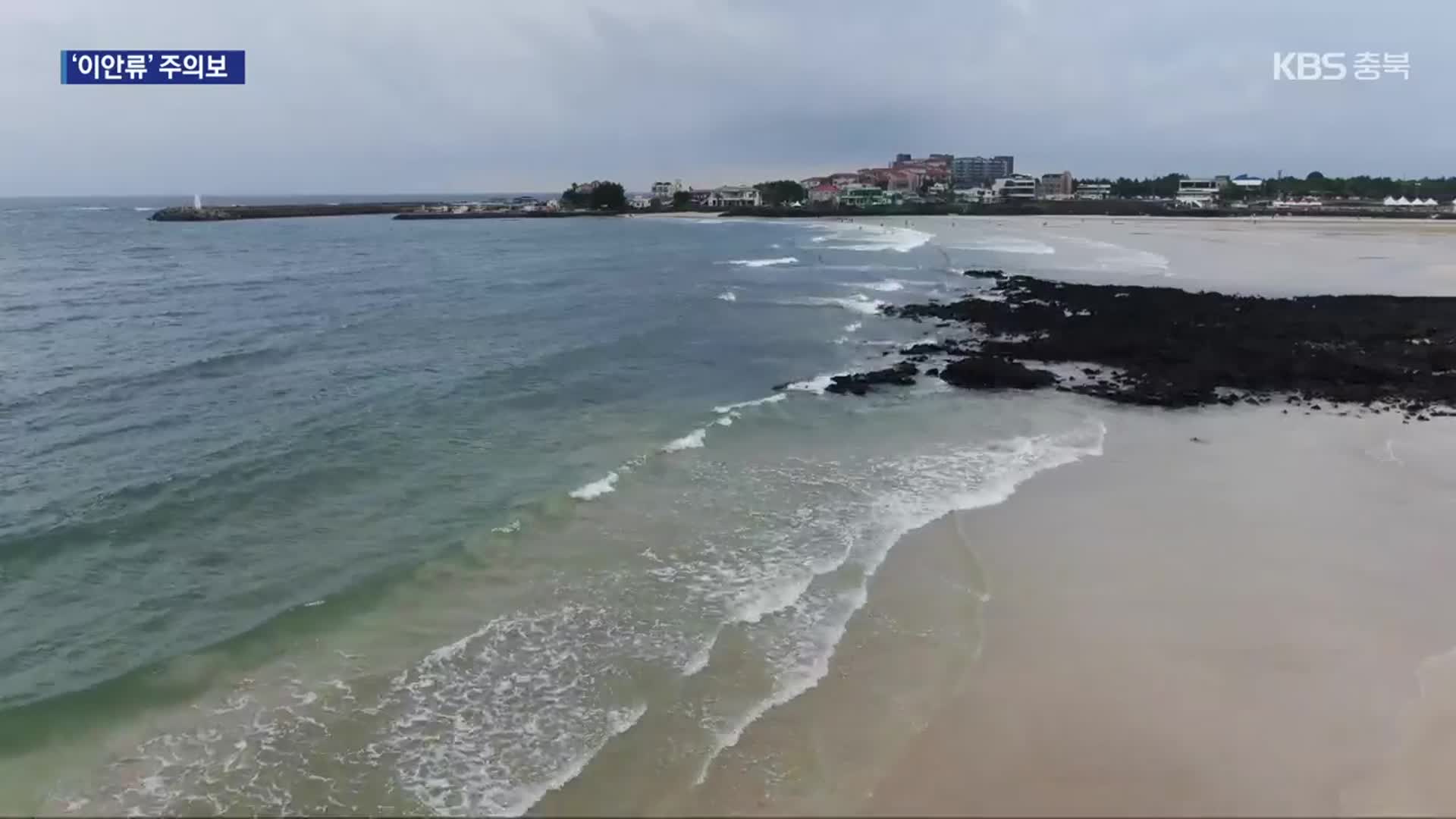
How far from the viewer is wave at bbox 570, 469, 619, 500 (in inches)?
492

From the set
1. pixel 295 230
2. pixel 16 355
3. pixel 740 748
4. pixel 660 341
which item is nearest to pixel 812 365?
pixel 660 341

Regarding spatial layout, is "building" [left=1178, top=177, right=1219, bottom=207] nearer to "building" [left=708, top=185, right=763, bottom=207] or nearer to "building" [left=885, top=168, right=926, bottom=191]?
"building" [left=885, top=168, right=926, bottom=191]

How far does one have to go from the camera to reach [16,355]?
22.6 metres

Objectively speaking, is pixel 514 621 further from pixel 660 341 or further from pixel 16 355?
pixel 16 355

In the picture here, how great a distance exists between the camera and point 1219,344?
74.8 feet

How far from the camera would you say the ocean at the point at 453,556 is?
665cm

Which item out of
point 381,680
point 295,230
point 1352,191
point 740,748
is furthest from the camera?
point 1352,191

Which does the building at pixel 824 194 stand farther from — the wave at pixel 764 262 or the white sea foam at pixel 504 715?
the white sea foam at pixel 504 715

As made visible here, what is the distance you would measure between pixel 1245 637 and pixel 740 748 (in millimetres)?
5282

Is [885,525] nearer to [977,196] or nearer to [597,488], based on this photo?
[597,488]

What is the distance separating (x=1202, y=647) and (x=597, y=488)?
26.8ft

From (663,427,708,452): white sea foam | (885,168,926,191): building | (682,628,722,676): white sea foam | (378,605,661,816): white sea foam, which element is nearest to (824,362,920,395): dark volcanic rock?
(663,427,708,452): white sea foam

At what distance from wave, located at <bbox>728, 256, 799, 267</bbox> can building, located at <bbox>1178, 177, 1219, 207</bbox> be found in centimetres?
9497

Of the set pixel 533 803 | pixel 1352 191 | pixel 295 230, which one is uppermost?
pixel 1352 191
